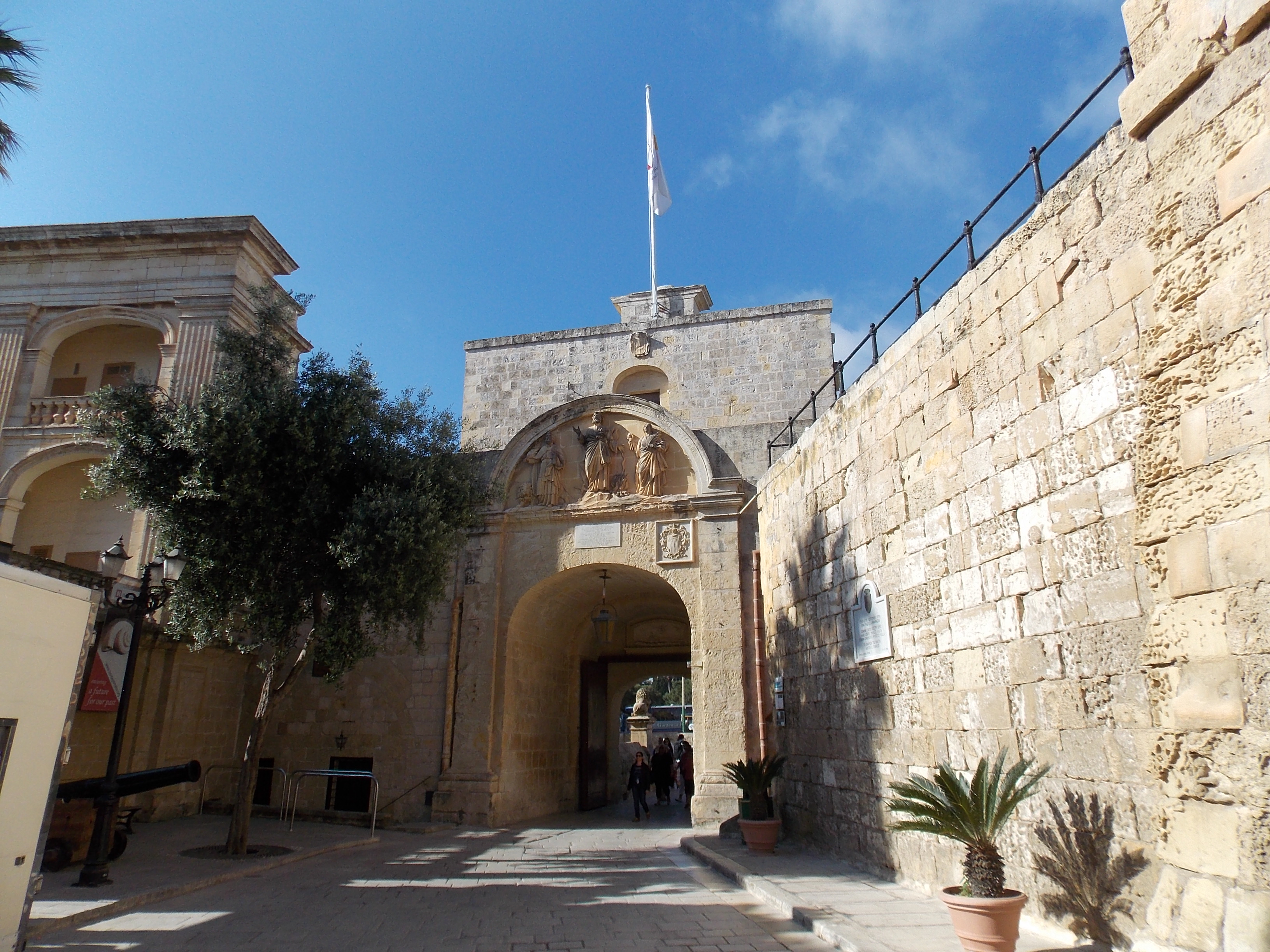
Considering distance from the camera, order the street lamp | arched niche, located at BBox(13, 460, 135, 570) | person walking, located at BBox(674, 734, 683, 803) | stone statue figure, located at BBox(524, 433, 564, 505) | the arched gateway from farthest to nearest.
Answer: person walking, located at BBox(674, 734, 683, 803) → arched niche, located at BBox(13, 460, 135, 570) → the street lamp → stone statue figure, located at BBox(524, 433, 564, 505) → the arched gateway

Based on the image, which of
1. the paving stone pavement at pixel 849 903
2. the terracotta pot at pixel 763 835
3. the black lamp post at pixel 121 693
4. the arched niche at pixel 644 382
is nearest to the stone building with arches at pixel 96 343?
the black lamp post at pixel 121 693

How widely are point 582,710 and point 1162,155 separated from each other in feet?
47.2

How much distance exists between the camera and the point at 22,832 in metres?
5.11

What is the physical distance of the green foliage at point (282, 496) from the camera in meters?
9.13

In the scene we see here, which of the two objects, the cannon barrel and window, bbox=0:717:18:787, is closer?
window, bbox=0:717:18:787

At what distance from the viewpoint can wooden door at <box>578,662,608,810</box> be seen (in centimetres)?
1630

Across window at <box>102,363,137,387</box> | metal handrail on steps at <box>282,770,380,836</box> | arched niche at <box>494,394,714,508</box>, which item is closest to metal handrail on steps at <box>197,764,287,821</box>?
metal handrail on steps at <box>282,770,380,836</box>

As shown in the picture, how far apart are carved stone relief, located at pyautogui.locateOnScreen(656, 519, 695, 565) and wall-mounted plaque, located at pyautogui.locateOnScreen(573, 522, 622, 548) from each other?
25.5 inches

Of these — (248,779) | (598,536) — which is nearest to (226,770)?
(248,779)

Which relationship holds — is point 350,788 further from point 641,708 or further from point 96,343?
point 641,708

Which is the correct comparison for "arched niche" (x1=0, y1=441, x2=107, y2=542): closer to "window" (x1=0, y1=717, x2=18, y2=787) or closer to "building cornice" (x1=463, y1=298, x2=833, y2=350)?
"building cornice" (x1=463, y1=298, x2=833, y2=350)

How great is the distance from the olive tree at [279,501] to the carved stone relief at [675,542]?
352 cm

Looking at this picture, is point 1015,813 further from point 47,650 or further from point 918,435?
point 47,650

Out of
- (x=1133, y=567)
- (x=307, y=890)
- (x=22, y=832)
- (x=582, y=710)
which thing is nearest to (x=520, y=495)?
(x=582, y=710)
